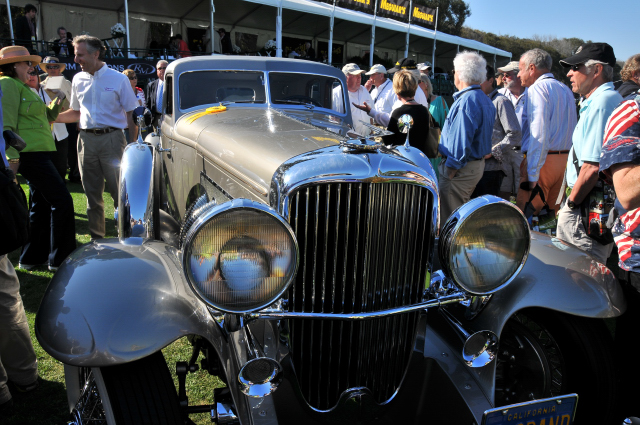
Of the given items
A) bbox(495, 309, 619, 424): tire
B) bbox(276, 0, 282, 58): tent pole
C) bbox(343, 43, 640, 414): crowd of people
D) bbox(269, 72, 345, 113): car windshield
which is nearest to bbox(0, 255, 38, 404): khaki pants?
bbox(269, 72, 345, 113): car windshield

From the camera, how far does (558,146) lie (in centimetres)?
434

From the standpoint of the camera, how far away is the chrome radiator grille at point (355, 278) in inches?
67.5

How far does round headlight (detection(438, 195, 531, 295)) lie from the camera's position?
71.1 inches

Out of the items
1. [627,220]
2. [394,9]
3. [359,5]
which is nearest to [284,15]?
[359,5]

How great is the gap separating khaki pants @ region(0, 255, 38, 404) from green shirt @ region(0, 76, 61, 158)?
71.3 inches

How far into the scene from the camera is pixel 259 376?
167cm

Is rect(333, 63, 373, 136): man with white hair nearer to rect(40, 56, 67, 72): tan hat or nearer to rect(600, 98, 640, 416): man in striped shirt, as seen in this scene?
rect(600, 98, 640, 416): man in striped shirt

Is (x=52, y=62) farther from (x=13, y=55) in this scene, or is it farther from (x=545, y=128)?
(x=545, y=128)

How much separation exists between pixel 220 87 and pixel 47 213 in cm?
244

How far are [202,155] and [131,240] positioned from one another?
0.89 meters

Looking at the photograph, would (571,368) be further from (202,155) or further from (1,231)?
(1,231)

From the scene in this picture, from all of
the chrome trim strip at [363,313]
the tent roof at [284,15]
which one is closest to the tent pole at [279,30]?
the tent roof at [284,15]

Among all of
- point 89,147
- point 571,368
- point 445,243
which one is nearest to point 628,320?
point 571,368

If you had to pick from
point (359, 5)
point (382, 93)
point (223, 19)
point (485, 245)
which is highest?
point (359, 5)
